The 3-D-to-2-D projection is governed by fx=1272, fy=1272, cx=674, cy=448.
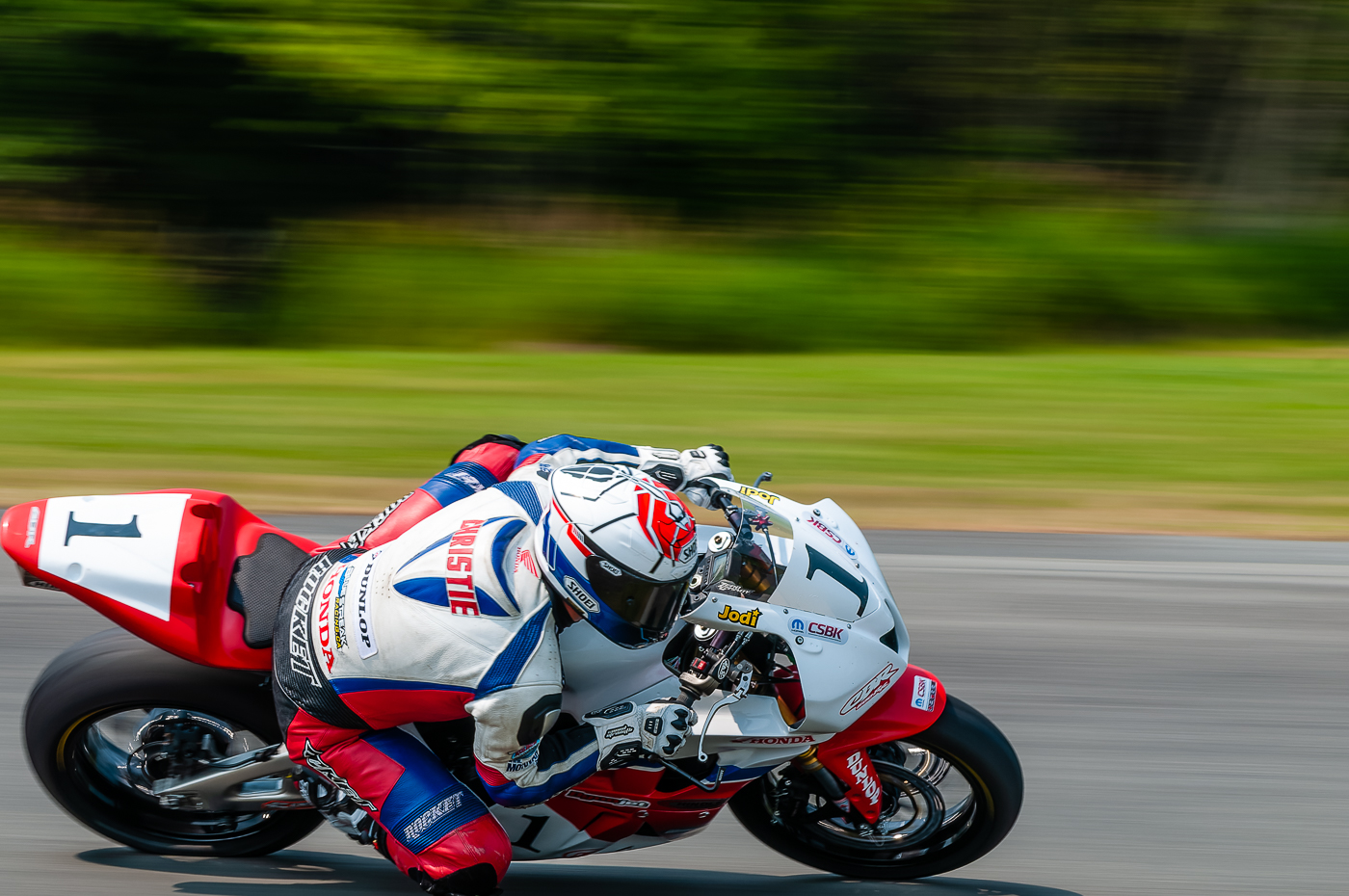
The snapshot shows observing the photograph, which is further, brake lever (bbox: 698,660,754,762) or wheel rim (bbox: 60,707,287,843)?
wheel rim (bbox: 60,707,287,843)

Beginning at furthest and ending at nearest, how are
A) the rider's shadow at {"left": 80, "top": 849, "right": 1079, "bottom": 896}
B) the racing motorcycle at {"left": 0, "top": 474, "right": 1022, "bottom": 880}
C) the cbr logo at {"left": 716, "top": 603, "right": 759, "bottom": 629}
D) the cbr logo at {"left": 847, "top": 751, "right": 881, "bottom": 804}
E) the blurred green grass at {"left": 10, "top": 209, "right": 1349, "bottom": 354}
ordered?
the blurred green grass at {"left": 10, "top": 209, "right": 1349, "bottom": 354} → the rider's shadow at {"left": 80, "top": 849, "right": 1079, "bottom": 896} → the cbr logo at {"left": 847, "top": 751, "right": 881, "bottom": 804} → the racing motorcycle at {"left": 0, "top": 474, "right": 1022, "bottom": 880} → the cbr logo at {"left": 716, "top": 603, "right": 759, "bottom": 629}

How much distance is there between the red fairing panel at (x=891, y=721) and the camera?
10.2ft

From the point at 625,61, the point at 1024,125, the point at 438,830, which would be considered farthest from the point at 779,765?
the point at 1024,125

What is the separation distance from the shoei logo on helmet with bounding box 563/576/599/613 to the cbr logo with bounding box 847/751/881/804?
3.12 feet

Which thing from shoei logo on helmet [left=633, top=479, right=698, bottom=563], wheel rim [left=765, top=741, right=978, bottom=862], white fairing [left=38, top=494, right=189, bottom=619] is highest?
shoei logo on helmet [left=633, top=479, right=698, bottom=563]

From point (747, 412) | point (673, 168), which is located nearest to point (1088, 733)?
point (747, 412)

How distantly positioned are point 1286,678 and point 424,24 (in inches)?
432

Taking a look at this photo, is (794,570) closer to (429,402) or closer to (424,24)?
(429,402)

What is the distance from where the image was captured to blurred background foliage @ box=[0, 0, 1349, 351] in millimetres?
12336

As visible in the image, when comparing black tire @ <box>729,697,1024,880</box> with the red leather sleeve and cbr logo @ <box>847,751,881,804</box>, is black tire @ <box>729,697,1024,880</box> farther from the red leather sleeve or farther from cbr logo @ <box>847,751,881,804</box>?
the red leather sleeve

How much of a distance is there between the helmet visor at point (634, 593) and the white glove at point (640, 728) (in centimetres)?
22

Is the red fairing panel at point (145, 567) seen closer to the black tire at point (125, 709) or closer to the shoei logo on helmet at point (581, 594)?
the black tire at point (125, 709)

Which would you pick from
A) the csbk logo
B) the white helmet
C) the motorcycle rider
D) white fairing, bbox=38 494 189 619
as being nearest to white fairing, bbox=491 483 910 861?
the csbk logo

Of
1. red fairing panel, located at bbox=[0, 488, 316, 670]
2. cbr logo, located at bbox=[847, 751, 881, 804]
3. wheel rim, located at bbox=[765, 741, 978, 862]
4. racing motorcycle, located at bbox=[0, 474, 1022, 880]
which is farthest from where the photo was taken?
wheel rim, located at bbox=[765, 741, 978, 862]
